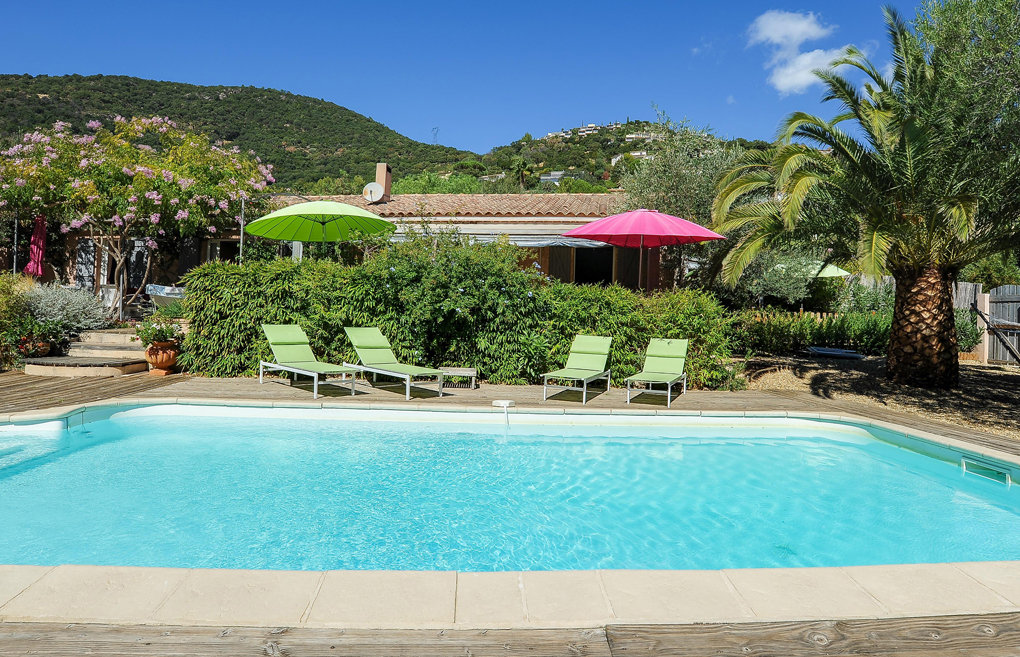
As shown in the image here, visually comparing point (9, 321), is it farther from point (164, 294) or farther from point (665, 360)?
point (665, 360)

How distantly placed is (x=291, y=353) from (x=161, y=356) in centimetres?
270

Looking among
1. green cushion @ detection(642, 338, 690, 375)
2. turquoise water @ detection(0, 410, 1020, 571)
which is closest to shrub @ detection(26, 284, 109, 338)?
turquoise water @ detection(0, 410, 1020, 571)

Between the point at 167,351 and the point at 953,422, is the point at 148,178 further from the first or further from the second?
the point at 953,422

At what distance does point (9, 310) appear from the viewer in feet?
35.9

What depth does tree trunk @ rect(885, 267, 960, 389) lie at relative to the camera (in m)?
10.3

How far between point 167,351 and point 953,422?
40.8ft

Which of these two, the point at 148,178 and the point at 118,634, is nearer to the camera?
the point at 118,634

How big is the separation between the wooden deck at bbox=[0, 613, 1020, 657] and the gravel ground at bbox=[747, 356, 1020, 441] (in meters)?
6.75

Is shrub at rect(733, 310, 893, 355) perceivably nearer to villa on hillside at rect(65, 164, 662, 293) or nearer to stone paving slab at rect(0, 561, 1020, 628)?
villa on hillside at rect(65, 164, 662, 293)

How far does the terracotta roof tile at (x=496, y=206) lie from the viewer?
61.7ft

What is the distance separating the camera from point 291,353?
994cm

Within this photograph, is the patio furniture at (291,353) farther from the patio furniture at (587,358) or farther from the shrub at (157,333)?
the patio furniture at (587,358)

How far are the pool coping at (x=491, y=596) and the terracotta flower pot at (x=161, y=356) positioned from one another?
8.26 metres

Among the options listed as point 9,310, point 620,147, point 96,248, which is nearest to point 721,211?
point 9,310
